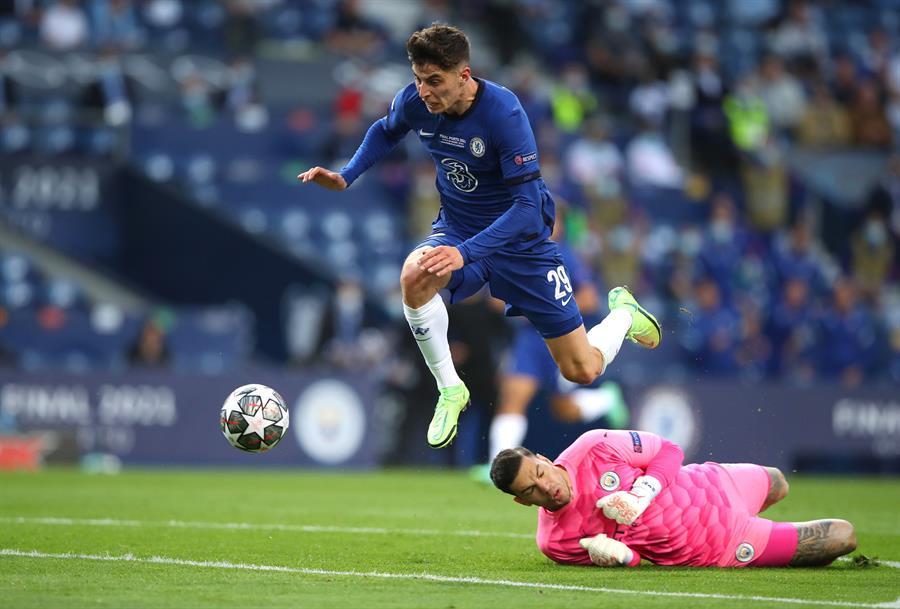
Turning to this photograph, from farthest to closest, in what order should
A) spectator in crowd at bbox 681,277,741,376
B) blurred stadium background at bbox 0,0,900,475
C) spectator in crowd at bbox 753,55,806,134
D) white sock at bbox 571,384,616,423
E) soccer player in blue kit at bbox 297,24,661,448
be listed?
spectator in crowd at bbox 753,55,806,134 → spectator in crowd at bbox 681,277,741,376 → blurred stadium background at bbox 0,0,900,475 → white sock at bbox 571,384,616,423 → soccer player in blue kit at bbox 297,24,661,448

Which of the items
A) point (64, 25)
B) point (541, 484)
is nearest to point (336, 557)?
point (541, 484)

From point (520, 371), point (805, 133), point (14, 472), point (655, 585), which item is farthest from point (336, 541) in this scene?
point (805, 133)

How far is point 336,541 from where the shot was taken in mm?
9336

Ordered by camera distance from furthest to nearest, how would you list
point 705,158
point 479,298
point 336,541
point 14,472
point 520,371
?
point 705,158
point 479,298
point 14,472
point 520,371
point 336,541

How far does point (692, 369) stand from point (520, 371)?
7011 mm

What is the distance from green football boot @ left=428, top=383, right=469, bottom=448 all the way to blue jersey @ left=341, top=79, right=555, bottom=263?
948 mm

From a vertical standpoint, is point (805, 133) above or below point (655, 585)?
above

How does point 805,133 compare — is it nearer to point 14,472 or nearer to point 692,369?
point 692,369

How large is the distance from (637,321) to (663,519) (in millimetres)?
2691

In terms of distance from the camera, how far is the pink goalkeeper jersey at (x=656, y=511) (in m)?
7.70

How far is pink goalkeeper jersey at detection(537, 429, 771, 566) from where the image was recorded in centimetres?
770

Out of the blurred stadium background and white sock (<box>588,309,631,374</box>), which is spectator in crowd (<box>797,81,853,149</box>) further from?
white sock (<box>588,309,631,374</box>)

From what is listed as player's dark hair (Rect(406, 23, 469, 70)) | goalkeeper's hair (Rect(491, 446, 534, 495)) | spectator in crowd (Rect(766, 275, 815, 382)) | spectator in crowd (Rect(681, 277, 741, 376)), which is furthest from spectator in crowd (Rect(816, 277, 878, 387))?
goalkeeper's hair (Rect(491, 446, 534, 495))

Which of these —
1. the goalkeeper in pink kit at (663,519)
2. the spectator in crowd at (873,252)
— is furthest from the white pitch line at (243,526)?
the spectator in crowd at (873,252)
